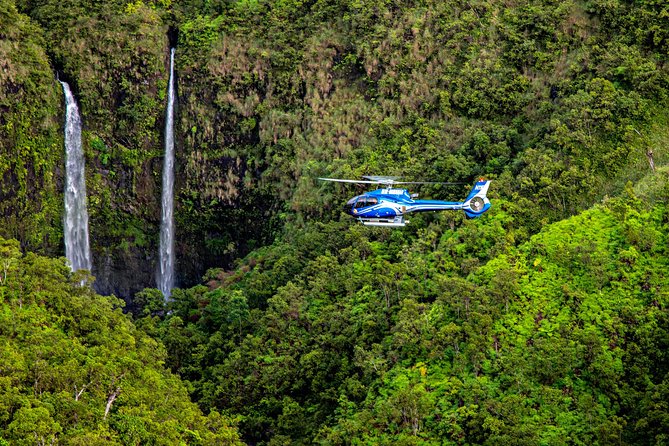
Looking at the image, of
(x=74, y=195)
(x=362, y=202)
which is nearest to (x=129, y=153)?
(x=74, y=195)

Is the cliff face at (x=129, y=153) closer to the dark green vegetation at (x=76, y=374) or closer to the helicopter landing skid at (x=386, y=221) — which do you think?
the dark green vegetation at (x=76, y=374)

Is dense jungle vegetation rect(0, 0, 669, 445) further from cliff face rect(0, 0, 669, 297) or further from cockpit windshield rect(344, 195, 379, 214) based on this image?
cockpit windshield rect(344, 195, 379, 214)

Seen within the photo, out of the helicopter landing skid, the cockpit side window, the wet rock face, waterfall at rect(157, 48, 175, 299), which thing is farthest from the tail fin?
the wet rock face

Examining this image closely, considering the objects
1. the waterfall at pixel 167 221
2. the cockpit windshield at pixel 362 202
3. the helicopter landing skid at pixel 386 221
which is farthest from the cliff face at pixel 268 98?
the cockpit windshield at pixel 362 202

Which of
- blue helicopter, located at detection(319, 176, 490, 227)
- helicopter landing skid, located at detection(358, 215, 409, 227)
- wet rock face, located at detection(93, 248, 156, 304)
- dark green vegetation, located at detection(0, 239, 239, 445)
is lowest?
wet rock face, located at detection(93, 248, 156, 304)

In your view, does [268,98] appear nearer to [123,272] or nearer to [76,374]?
[123,272]

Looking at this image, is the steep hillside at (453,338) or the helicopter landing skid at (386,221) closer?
the steep hillside at (453,338)

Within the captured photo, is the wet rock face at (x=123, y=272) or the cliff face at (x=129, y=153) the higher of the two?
the cliff face at (x=129, y=153)

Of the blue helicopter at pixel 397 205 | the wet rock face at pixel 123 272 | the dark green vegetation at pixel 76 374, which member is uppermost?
the blue helicopter at pixel 397 205
